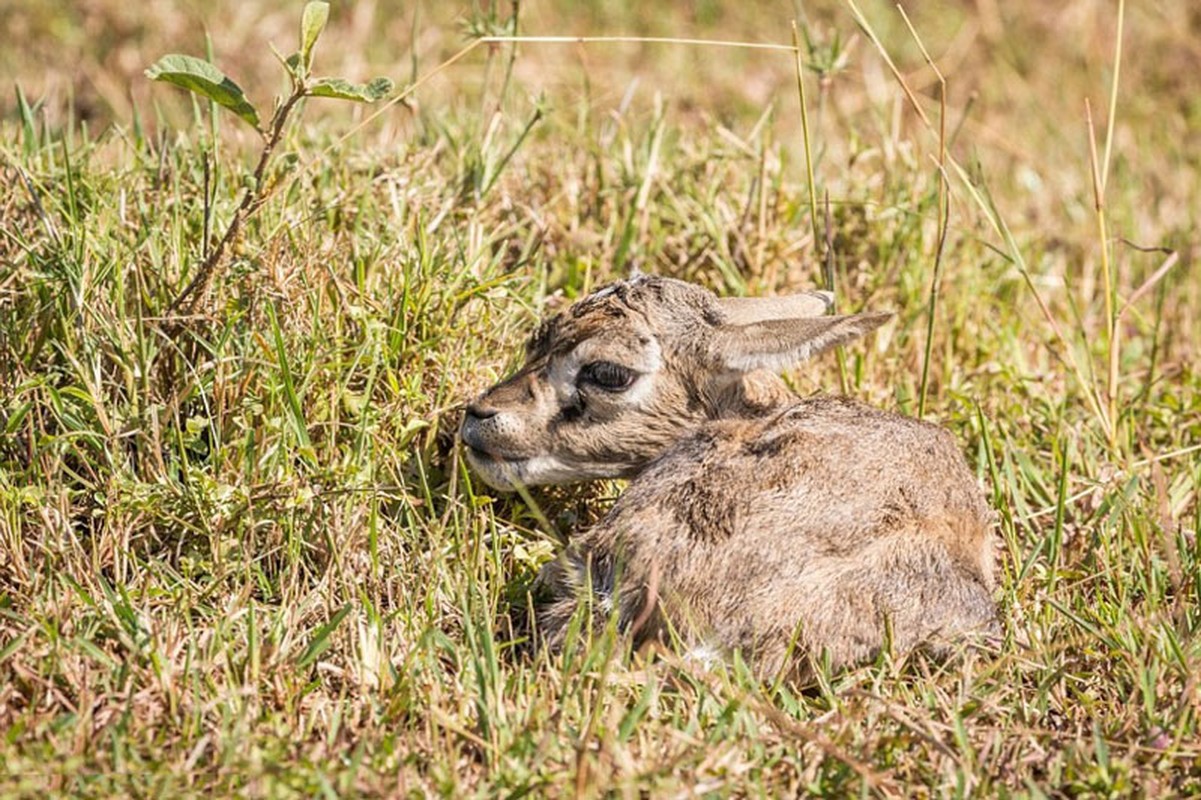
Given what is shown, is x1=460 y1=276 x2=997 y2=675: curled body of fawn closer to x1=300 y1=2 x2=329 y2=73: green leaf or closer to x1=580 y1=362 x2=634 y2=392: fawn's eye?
x1=580 y1=362 x2=634 y2=392: fawn's eye

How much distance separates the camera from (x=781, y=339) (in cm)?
474

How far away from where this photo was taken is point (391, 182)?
5.99 m

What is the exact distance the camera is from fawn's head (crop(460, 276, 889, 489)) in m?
4.90

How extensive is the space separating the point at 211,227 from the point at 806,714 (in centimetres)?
261

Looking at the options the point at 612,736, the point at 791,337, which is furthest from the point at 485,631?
the point at 791,337

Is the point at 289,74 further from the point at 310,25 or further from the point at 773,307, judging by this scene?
the point at 773,307

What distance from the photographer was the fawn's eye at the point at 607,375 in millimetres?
4914

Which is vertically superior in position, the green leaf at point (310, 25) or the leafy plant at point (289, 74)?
the green leaf at point (310, 25)

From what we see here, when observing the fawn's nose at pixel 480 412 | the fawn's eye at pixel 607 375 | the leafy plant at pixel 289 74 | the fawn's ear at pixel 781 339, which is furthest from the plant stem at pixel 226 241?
the fawn's ear at pixel 781 339

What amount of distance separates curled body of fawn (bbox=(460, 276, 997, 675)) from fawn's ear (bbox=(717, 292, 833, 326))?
0.02 m

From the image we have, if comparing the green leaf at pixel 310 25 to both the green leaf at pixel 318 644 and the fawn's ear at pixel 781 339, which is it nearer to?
the fawn's ear at pixel 781 339

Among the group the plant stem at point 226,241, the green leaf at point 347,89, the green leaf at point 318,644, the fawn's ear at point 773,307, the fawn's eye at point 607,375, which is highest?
the green leaf at point 347,89

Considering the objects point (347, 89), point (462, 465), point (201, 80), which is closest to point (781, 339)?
point (462, 465)

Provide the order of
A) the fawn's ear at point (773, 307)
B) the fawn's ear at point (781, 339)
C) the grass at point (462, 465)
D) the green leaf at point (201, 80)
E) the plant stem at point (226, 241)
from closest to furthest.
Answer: the grass at point (462, 465) → the green leaf at point (201, 80) → the fawn's ear at point (781, 339) → the plant stem at point (226, 241) → the fawn's ear at point (773, 307)
